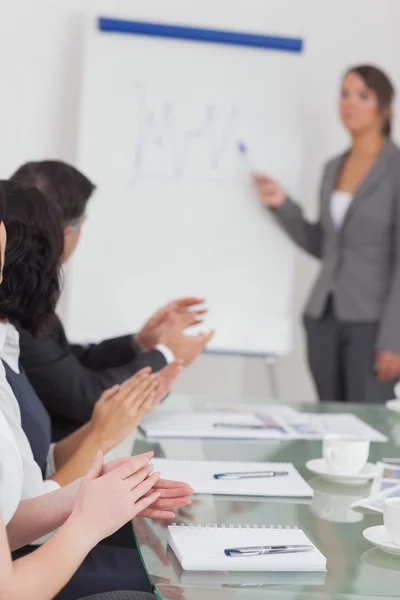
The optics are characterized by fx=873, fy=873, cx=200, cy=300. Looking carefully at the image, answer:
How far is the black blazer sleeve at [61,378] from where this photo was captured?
70.5 inches

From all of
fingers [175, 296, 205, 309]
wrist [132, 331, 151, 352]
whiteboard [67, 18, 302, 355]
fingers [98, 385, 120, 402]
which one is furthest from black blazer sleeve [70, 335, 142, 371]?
whiteboard [67, 18, 302, 355]

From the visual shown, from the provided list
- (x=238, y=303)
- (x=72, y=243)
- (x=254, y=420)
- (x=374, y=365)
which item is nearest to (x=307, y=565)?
(x=254, y=420)

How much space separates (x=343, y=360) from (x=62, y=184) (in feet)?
4.87

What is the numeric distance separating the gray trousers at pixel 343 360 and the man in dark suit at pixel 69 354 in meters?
1.00

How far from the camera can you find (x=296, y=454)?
1587 mm

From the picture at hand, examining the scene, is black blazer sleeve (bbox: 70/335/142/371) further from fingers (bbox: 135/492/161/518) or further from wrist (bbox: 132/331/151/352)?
fingers (bbox: 135/492/161/518)

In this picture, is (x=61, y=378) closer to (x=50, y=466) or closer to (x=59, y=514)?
(x=50, y=466)

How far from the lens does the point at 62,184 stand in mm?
1950

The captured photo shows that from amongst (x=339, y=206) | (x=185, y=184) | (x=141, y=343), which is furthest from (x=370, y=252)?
(x=141, y=343)

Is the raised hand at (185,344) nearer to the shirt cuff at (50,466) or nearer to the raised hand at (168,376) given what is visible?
the raised hand at (168,376)

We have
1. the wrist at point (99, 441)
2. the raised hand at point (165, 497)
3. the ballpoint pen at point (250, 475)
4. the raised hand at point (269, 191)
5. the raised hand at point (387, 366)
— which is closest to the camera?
the raised hand at point (165, 497)

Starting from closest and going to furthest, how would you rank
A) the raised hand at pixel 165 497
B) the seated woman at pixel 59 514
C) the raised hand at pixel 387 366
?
the seated woman at pixel 59 514 < the raised hand at pixel 165 497 < the raised hand at pixel 387 366

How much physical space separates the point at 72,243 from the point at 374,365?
1448 millimetres

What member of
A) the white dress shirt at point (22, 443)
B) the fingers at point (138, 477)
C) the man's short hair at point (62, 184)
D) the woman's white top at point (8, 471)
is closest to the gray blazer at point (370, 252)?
the man's short hair at point (62, 184)
